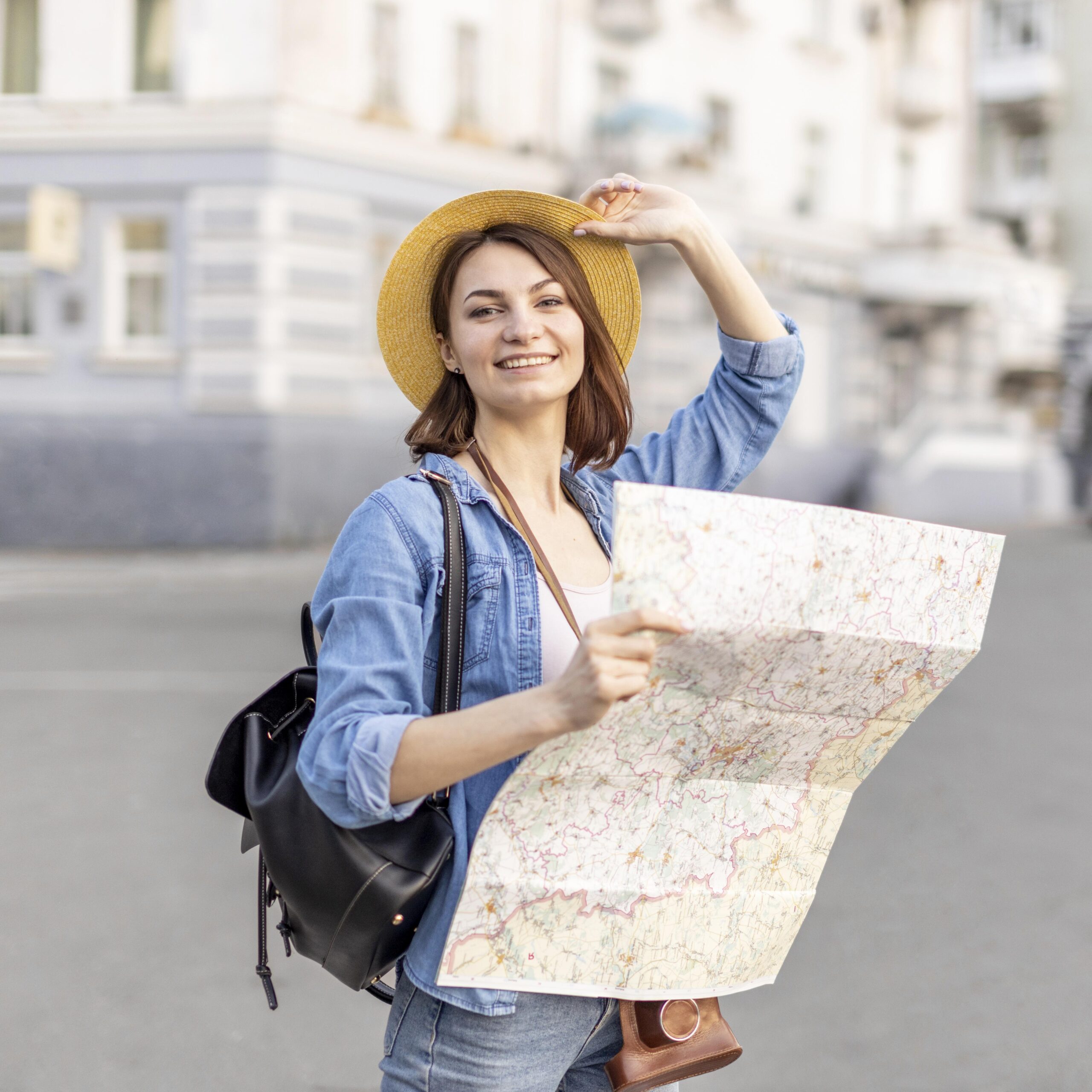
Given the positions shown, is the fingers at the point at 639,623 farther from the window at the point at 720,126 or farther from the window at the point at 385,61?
the window at the point at 720,126

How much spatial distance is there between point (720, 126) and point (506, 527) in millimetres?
22250

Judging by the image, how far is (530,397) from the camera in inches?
68.7

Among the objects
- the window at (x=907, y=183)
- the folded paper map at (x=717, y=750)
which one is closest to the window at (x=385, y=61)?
the window at (x=907, y=183)

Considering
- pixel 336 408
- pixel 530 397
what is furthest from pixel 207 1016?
pixel 336 408

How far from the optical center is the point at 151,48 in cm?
1631

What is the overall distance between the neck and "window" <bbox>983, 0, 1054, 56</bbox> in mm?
33738

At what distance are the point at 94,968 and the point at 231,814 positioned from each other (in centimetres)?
142

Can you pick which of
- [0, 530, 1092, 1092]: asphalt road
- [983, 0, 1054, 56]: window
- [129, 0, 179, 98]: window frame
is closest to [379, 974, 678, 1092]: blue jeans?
[0, 530, 1092, 1092]: asphalt road

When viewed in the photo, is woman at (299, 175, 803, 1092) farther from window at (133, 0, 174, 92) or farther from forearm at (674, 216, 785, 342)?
window at (133, 0, 174, 92)

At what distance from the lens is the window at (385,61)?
675 inches

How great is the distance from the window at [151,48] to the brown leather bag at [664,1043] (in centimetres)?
1659

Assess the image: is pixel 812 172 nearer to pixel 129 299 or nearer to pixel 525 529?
pixel 129 299

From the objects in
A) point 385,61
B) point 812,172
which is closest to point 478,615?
point 385,61

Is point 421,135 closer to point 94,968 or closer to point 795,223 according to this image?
point 795,223
